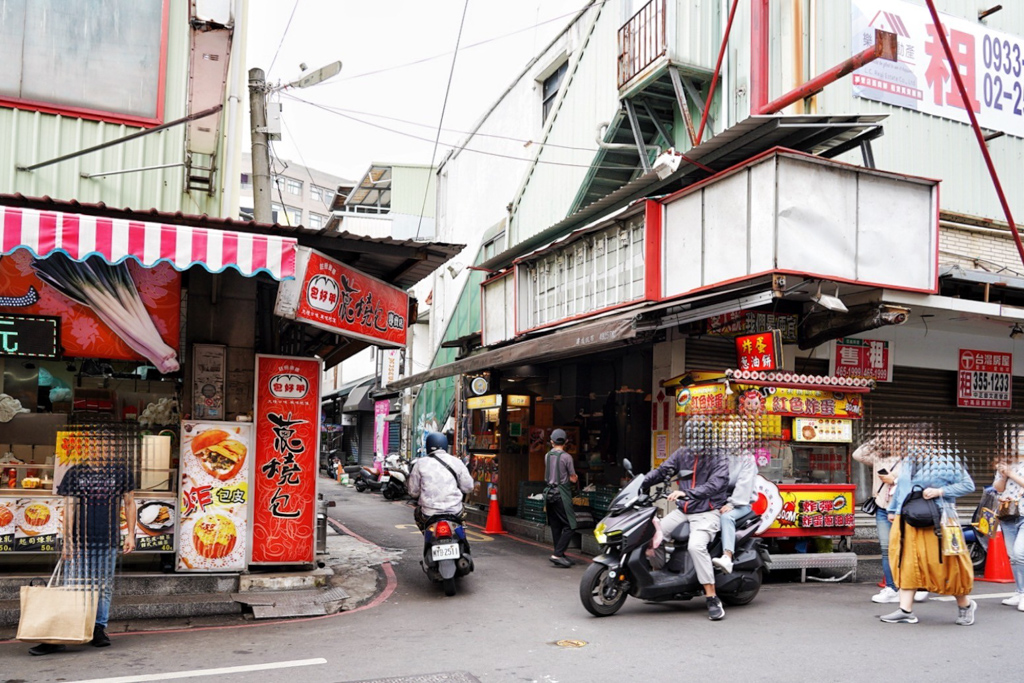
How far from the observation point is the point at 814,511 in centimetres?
977

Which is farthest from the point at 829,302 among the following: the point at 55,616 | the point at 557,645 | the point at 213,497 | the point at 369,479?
the point at 369,479

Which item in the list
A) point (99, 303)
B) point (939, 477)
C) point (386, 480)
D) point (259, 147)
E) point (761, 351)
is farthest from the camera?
point (386, 480)

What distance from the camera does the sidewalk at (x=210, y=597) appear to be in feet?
24.3

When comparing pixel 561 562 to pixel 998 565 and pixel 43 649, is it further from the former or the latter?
pixel 43 649

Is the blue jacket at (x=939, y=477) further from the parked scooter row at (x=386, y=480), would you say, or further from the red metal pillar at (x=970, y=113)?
the parked scooter row at (x=386, y=480)

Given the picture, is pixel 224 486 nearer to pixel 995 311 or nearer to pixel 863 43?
pixel 995 311

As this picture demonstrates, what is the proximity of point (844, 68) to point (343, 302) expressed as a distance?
21.3 ft

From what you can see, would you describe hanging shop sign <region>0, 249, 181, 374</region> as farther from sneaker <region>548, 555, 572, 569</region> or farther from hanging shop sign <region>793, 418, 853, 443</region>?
hanging shop sign <region>793, 418, 853, 443</region>

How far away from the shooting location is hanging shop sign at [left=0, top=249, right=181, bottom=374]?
821 centimetres

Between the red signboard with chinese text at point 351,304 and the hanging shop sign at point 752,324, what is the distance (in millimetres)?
4088

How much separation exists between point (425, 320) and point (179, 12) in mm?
19385

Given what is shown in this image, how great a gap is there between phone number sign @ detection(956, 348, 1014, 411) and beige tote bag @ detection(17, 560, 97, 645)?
12.6 m

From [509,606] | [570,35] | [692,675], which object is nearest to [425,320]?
[570,35]

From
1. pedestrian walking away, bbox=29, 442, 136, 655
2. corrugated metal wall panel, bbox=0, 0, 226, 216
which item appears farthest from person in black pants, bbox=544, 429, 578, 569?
pedestrian walking away, bbox=29, 442, 136, 655
